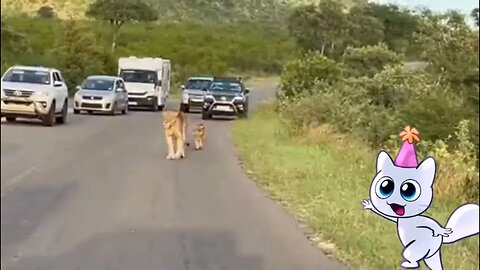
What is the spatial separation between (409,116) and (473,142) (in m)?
1.07

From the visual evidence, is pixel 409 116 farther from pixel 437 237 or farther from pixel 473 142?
pixel 437 237

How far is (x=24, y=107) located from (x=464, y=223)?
2.05 m

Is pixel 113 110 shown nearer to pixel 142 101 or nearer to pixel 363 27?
pixel 142 101

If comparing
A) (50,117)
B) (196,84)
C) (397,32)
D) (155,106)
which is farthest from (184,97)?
(397,32)

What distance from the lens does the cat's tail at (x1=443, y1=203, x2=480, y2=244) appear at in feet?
12.7

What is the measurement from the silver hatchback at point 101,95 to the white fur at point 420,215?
1.67 meters

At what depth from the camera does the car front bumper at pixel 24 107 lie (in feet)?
12.1

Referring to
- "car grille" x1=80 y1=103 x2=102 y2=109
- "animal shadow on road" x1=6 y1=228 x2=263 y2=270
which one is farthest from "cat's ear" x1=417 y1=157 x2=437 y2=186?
"animal shadow on road" x1=6 y1=228 x2=263 y2=270

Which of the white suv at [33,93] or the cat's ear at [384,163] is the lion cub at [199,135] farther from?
the cat's ear at [384,163]

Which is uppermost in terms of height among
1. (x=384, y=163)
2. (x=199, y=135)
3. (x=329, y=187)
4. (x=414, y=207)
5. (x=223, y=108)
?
(x=384, y=163)

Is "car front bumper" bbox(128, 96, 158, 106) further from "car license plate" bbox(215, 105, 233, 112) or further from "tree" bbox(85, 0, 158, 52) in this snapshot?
"car license plate" bbox(215, 105, 233, 112)

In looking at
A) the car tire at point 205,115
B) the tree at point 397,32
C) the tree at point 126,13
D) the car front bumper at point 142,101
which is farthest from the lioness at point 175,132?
the tree at point 126,13

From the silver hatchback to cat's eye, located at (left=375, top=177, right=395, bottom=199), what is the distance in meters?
1.65

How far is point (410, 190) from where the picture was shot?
154 inches
